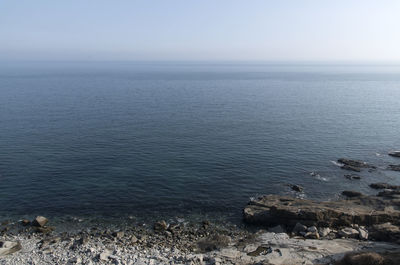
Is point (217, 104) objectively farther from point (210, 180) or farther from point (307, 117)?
point (210, 180)

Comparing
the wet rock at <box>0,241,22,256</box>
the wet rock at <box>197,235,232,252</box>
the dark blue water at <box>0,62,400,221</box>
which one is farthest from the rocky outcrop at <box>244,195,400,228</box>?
the wet rock at <box>0,241,22,256</box>

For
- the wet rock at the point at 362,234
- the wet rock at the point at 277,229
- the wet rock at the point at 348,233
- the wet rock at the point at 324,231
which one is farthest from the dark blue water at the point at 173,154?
the wet rock at the point at 362,234

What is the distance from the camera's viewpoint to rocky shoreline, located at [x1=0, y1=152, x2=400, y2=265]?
124 feet

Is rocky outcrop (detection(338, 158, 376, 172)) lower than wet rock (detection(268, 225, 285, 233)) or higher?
higher

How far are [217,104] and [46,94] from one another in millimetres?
93860

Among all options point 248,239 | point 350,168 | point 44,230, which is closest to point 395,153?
point 350,168

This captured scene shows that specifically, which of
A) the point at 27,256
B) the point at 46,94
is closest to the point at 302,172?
the point at 27,256

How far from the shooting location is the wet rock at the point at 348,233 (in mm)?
43719

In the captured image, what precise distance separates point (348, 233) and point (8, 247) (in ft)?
151

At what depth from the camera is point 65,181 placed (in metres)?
62.1

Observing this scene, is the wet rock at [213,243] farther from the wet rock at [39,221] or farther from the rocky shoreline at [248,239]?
the wet rock at [39,221]

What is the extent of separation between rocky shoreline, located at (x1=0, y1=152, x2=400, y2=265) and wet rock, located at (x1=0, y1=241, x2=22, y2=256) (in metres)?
0.11

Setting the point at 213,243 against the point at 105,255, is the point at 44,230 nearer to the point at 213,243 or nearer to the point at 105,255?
the point at 105,255

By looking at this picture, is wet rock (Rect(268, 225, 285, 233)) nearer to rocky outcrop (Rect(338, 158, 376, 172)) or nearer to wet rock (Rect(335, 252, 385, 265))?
wet rock (Rect(335, 252, 385, 265))
